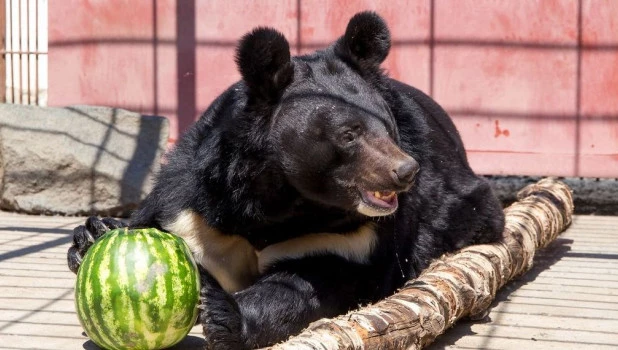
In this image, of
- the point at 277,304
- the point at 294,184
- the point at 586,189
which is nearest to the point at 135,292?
the point at 277,304

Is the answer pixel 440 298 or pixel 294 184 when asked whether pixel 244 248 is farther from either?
pixel 440 298

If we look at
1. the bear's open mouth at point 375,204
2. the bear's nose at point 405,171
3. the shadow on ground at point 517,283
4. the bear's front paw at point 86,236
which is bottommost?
the shadow on ground at point 517,283

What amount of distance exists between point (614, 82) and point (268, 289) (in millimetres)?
4694

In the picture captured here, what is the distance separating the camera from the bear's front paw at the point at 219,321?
3092 millimetres

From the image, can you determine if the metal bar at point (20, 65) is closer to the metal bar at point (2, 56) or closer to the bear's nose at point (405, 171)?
the metal bar at point (2, 56)

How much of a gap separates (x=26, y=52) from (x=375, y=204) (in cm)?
839

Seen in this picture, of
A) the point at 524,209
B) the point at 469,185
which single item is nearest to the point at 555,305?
the point at 469,185

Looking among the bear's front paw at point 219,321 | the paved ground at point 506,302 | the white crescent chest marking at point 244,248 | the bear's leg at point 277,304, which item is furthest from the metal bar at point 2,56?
the bear's front paw at point 219,321

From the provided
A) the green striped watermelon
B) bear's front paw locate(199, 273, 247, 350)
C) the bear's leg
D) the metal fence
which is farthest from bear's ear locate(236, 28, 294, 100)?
the metal fence

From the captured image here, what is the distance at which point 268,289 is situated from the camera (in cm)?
339

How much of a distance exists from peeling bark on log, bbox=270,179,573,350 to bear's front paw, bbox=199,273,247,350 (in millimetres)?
317

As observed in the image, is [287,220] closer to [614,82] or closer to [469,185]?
[469,185]

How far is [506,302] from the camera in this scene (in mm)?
4285

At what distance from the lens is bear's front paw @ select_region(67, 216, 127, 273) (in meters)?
3.89
